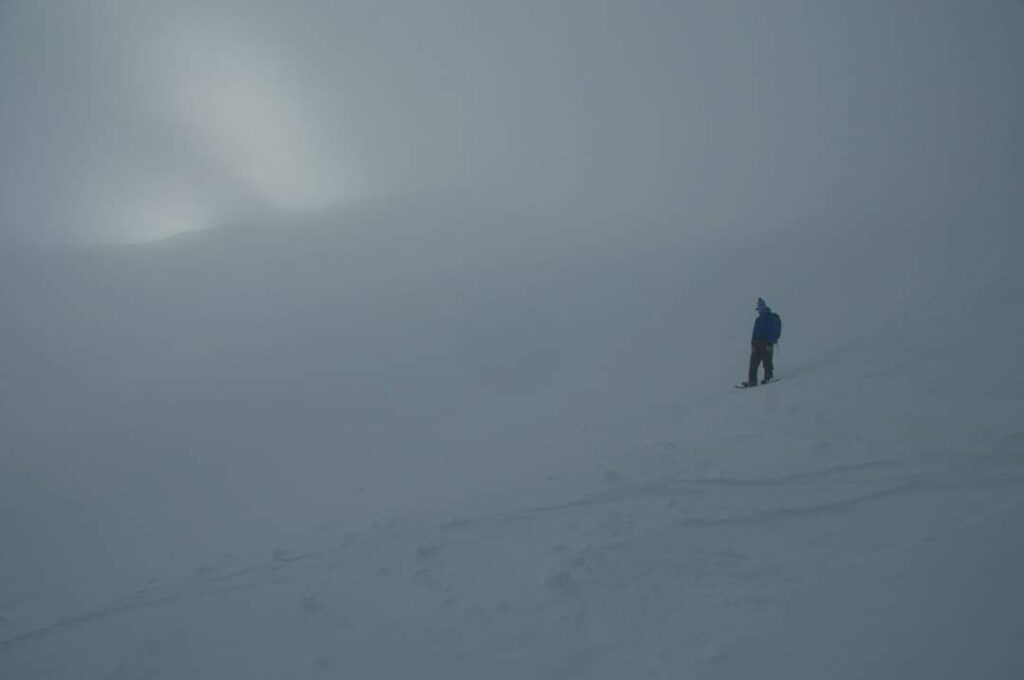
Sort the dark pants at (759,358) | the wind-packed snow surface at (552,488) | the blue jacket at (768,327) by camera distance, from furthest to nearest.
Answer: the dark pants at (759,358) → the blue jacket at (768,327) → the wind-packed snow surface at (552,488)

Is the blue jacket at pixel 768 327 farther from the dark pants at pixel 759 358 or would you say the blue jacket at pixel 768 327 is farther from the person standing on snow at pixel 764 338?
the dark pants at pixel 759 358

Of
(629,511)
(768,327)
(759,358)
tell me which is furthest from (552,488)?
(768,327)

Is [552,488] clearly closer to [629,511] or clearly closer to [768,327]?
[629,511]

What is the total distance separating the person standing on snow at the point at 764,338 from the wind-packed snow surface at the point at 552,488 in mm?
884

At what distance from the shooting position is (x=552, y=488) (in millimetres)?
7125

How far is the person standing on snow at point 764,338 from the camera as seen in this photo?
9.93 meters

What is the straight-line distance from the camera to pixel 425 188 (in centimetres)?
4706

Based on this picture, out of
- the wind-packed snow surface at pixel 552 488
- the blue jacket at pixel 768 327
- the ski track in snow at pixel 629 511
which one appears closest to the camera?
the wind-packed snow surface at pixel 552 488

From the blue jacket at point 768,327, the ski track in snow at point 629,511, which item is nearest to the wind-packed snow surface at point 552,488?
the ski track in snow at point 629,511

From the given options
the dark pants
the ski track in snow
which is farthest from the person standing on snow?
the ski track in snow

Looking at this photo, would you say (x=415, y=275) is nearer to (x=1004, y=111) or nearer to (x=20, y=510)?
(x=20, y=510)

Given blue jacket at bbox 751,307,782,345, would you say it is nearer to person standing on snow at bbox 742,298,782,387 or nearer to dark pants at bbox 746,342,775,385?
person standing on snow at bbox 742,298,782,387

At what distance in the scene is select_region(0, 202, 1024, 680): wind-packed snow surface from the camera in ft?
14.6

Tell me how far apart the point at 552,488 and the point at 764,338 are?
5.88 m
